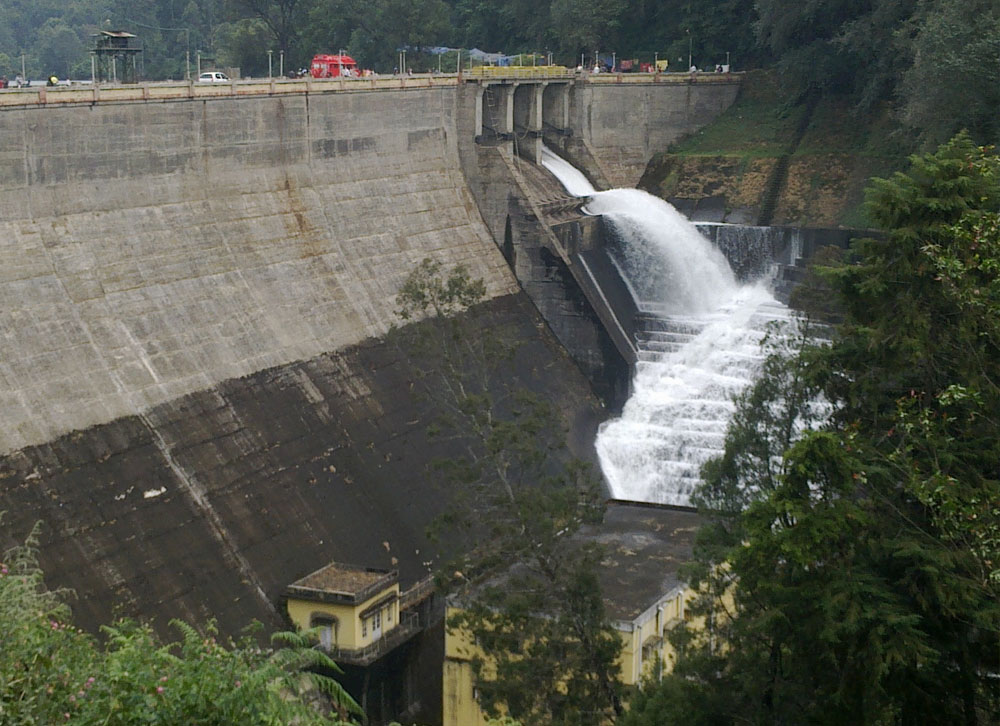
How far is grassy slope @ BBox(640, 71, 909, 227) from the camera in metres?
45.0

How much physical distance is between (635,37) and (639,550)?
37.4 m

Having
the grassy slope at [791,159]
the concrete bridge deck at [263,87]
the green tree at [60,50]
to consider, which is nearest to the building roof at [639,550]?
the concrete bridge deck at [263,87]

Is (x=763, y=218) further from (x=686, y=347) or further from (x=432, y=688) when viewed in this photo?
(x=432, y=688)

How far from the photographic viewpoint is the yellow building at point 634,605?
69.6 feet

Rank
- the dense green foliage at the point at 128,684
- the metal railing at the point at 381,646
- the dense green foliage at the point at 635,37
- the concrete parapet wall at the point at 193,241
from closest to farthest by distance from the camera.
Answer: the dense green foliage at the point at 128,684 < the metal railing at the point at 381,646 < the concrete parapet wall at the point at 193,241 < the dense green foliage at the point at 635,37

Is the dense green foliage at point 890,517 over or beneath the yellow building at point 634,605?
over

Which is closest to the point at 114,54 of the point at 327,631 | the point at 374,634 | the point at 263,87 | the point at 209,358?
the point at 263,87

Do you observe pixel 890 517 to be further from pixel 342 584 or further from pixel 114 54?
pixel 114 54

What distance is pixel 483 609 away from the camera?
20438 millimetres

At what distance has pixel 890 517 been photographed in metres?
15.8

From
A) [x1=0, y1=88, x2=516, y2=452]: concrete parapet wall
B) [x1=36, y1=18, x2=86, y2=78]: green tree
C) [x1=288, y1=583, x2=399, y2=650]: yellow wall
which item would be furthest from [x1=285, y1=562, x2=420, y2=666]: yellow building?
[x1=36, y1=18, x2=86, y2=78]: green tree

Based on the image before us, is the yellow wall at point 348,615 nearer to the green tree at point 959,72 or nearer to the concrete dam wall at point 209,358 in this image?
the concrete dam wall at point 209,358

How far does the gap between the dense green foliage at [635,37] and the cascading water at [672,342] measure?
7068 mm

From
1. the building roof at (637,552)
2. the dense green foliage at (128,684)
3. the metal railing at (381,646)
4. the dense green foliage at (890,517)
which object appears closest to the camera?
the dense green foliage at (128,684)
